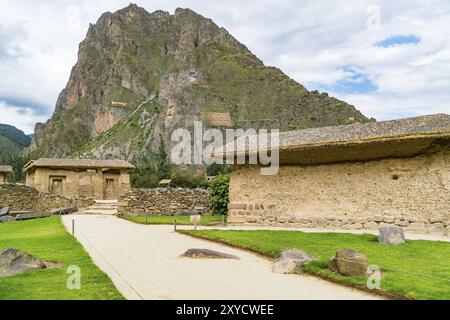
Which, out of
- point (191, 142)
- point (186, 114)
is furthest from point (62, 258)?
point (186, 114)

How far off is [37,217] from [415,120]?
68.1 feet

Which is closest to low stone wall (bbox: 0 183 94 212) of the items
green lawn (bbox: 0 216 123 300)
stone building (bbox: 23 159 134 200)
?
stone building (bbox: 23 159 134 200)

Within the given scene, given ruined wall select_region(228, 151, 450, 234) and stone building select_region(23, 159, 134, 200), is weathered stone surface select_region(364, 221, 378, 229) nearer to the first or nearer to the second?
ruined wall select_region(228, 151, 450, 234)

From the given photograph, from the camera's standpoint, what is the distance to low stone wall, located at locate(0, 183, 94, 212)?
28.8 metres

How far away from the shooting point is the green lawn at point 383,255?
674 centimetres

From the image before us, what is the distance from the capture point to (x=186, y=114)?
515 ft

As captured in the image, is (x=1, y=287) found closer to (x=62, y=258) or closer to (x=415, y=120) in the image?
(x=62, y=258)

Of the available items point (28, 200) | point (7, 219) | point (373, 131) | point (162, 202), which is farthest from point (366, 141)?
point (28, 200)

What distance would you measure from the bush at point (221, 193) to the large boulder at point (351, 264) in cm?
1566

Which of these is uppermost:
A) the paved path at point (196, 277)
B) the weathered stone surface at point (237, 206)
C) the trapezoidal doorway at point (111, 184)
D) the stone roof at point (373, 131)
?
the stone roof at point (373, 131)

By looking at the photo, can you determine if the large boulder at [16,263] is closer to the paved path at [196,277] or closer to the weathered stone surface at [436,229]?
the paved path at [196,277]

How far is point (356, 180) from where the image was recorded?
A: 15875mm

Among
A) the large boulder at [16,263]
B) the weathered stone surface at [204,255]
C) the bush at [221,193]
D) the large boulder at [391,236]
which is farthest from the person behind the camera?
the bush at [221,193]

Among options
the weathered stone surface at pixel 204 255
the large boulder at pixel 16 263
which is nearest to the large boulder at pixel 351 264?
the weathered stone surface at pixel 204 255
